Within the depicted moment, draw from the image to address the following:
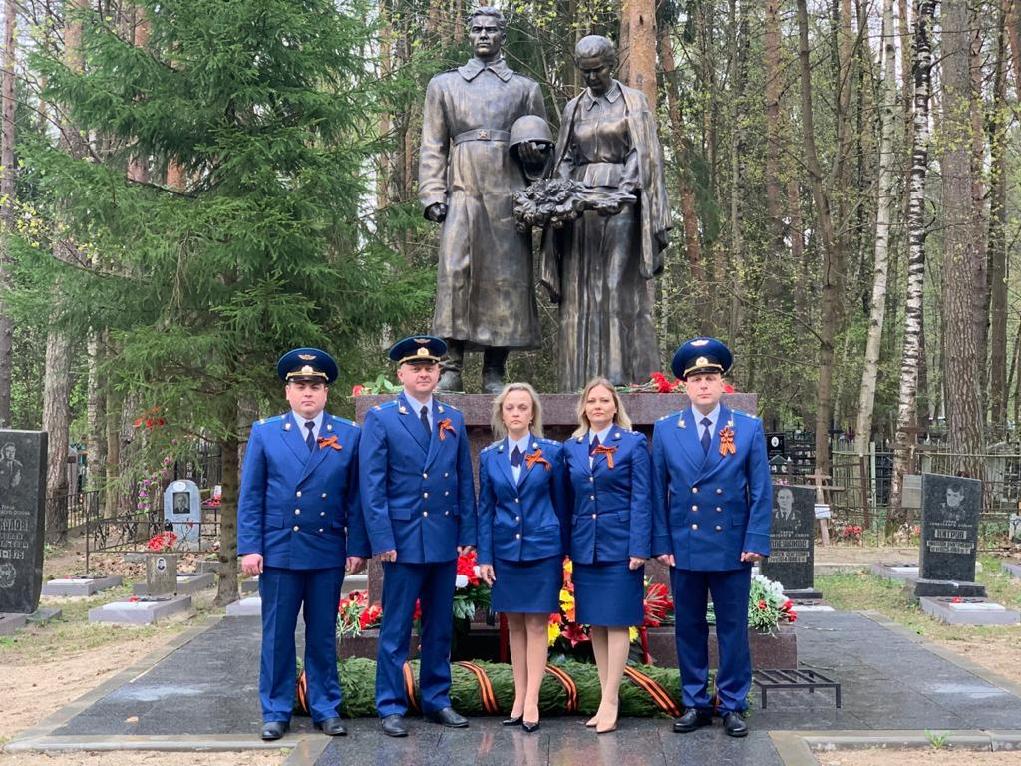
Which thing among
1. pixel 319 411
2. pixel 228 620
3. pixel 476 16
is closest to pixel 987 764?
pixel 319 411

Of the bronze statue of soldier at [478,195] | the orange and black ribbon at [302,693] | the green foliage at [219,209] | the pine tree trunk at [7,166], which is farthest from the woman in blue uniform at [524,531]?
the pine tree trunk at [7,166]

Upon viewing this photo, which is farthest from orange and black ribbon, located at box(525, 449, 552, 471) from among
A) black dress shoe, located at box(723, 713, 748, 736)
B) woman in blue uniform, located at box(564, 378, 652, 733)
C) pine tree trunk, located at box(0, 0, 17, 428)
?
pine tree trunk, located at box(0, 0, 17, 428)

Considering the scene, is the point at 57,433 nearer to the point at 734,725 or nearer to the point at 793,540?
the point at 793,540

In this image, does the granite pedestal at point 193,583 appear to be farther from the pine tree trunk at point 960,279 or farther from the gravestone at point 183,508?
the pine tree trunk at point 960,279

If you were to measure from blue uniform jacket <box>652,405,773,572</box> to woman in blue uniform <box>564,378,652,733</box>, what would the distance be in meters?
0.13

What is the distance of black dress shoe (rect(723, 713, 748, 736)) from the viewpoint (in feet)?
19.5

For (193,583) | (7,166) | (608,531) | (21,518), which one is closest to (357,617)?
(608,531)

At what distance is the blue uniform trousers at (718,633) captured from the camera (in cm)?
605

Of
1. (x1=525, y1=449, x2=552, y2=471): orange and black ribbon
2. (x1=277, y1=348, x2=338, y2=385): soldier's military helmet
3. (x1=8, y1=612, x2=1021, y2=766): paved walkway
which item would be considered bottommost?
(x1=8, y1=612, x2=1021, y2=766): paved walkway

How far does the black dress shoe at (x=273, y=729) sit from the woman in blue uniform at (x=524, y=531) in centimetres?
114

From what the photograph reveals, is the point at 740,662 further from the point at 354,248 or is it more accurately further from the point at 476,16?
the point at 354,248

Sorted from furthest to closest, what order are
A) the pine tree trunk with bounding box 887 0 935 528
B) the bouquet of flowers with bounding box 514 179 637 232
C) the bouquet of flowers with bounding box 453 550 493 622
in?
the pine tree trunk with bounding box 887 0 935 528 < the bouquet of flowers with bounding box 514 179 637 232 < the bouquet of flowers with bounding box 453 550 493 622

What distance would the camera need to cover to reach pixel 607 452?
606 centimetres

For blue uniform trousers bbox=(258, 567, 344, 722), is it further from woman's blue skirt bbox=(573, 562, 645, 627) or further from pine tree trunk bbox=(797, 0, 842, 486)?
pine tree trunk bbox=(797, 0, 842, 486)
